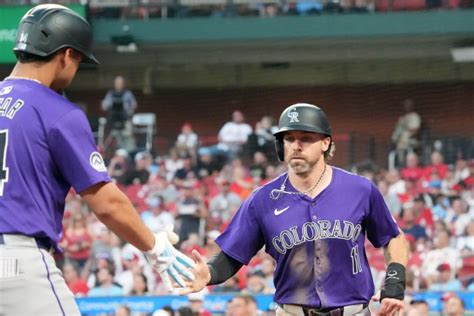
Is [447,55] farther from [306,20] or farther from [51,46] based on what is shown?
[51,46]

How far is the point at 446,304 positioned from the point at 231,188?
5.94 metres

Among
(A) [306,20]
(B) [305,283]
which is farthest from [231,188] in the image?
(B) [305,283]

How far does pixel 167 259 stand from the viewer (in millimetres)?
4043

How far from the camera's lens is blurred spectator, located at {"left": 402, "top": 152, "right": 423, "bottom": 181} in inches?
580

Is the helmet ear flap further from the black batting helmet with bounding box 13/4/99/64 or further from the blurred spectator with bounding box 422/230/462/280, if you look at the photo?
the blurred spectator with bounding box 422/230/462/280

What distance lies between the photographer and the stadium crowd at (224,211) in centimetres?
1150

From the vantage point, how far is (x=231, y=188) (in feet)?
47.6

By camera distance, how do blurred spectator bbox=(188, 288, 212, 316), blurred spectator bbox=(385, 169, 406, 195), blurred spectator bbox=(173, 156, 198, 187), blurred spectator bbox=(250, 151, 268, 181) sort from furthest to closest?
blurred spectator bbox=(173, 156, 198, 187) < blurred spectator bbox=(250, 151, 268, 181) < blurred spectator bbox=(385, 169, 406, 195) < blurred spectator bbox=(188, 288, 212, 316)

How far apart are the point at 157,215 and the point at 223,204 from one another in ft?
3.03

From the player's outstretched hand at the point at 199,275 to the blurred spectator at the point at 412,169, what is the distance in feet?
32.2

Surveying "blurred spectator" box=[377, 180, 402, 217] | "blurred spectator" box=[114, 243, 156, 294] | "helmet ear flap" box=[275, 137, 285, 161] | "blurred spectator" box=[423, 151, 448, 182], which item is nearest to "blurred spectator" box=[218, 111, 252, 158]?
"blurred spectator" box=[423, 151, 448, 182]

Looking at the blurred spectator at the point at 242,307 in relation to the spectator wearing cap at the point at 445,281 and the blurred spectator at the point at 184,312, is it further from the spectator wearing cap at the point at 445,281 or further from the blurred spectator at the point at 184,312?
the spectator wearing cap at the point at 445,281

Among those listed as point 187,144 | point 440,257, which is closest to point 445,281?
point 440,257

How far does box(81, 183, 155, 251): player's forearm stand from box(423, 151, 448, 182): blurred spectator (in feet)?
36.3
